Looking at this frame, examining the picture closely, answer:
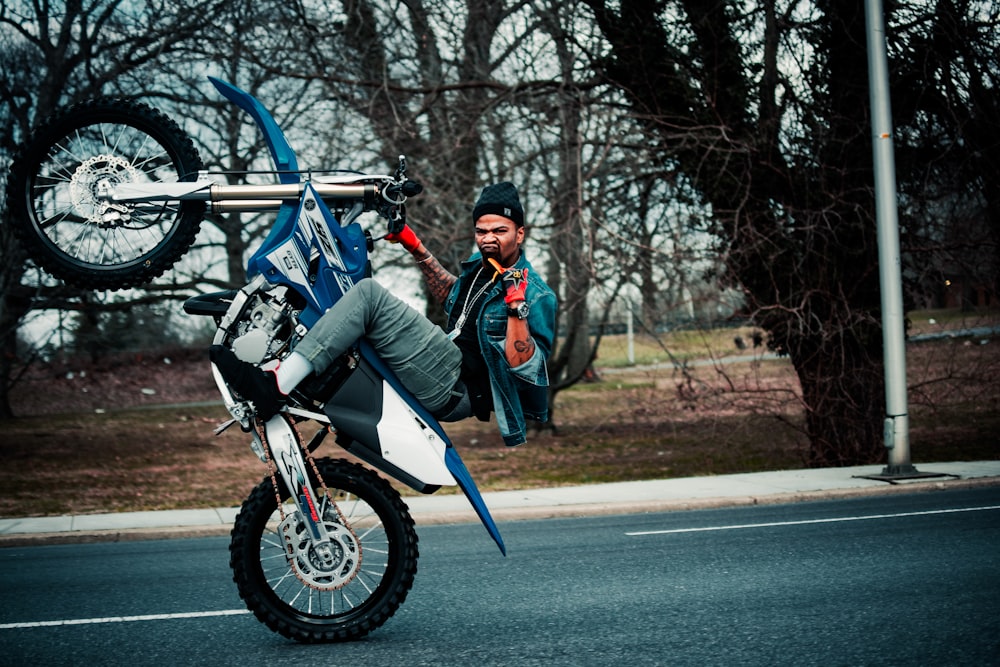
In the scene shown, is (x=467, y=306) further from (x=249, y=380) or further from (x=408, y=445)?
(x=249, y=380)

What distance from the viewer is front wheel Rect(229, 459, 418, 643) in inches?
194

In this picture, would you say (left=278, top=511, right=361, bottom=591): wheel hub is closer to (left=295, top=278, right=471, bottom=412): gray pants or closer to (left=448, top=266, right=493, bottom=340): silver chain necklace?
(left=295, top=278, right=471, bottom=412): gray pants

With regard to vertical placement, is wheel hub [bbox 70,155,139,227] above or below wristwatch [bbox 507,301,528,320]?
above

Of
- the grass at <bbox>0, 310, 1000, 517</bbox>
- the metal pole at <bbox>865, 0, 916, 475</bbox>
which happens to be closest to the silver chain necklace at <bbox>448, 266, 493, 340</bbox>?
the grass at <bbox>0, 310, 1000, 517</bbox>

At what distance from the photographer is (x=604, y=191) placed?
48.8 feet

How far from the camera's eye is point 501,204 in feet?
17.3

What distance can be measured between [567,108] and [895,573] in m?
9.46

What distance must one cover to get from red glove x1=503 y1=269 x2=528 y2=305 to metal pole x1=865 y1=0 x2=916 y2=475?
27.9ft

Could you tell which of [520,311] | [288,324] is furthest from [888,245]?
[288,324]

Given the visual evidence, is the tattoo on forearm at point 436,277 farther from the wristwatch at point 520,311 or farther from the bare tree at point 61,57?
the bare tree at point 61,57

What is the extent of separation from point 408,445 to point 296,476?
0.54 m


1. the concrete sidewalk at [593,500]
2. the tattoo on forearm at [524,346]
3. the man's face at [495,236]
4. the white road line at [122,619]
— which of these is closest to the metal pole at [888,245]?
the concrete sidewalk at [593,500]

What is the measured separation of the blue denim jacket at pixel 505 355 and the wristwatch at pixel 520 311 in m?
0.09

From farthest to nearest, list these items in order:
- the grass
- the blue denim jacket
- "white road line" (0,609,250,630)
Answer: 1. the grass
2. "white road line" (0,609,250,630)
3. the blue denim jacket
